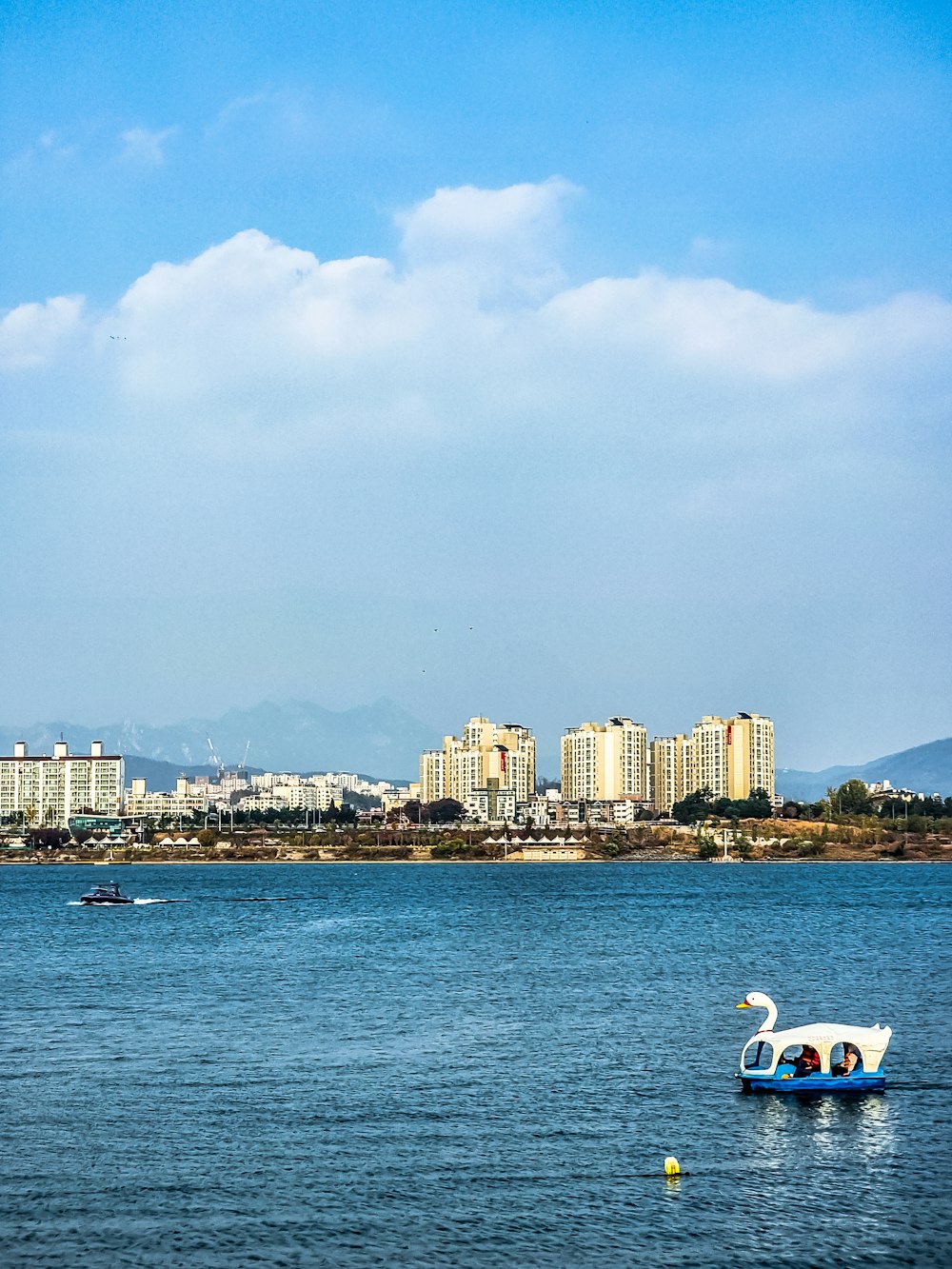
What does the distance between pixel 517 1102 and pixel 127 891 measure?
11003 cm

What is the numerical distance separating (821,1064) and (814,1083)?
0.67 metres

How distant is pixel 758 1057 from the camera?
3105cm

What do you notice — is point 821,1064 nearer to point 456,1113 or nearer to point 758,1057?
point 758,1057

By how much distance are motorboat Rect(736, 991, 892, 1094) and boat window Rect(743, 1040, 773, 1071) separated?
37 mm

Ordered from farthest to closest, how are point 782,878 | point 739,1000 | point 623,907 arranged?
1. point 782,878
2. point 623,907
3. point 739,1000

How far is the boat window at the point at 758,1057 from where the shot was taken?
31062 mm

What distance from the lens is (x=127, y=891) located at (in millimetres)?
133000

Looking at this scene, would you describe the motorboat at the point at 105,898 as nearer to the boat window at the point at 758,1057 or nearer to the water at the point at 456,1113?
the water at the point at 456,1113

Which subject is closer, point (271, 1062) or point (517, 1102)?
point (517, 1102)

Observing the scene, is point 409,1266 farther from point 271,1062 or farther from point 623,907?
point 623,907

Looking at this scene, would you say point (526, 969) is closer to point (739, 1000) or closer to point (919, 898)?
point (739, 1000)

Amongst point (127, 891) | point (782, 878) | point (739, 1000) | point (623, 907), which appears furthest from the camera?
point (782, 878)

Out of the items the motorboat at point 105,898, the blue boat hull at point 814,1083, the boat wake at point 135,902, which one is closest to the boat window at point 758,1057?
the blue boat hull at point 814,1083

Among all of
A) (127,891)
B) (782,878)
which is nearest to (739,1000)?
(127,891)
